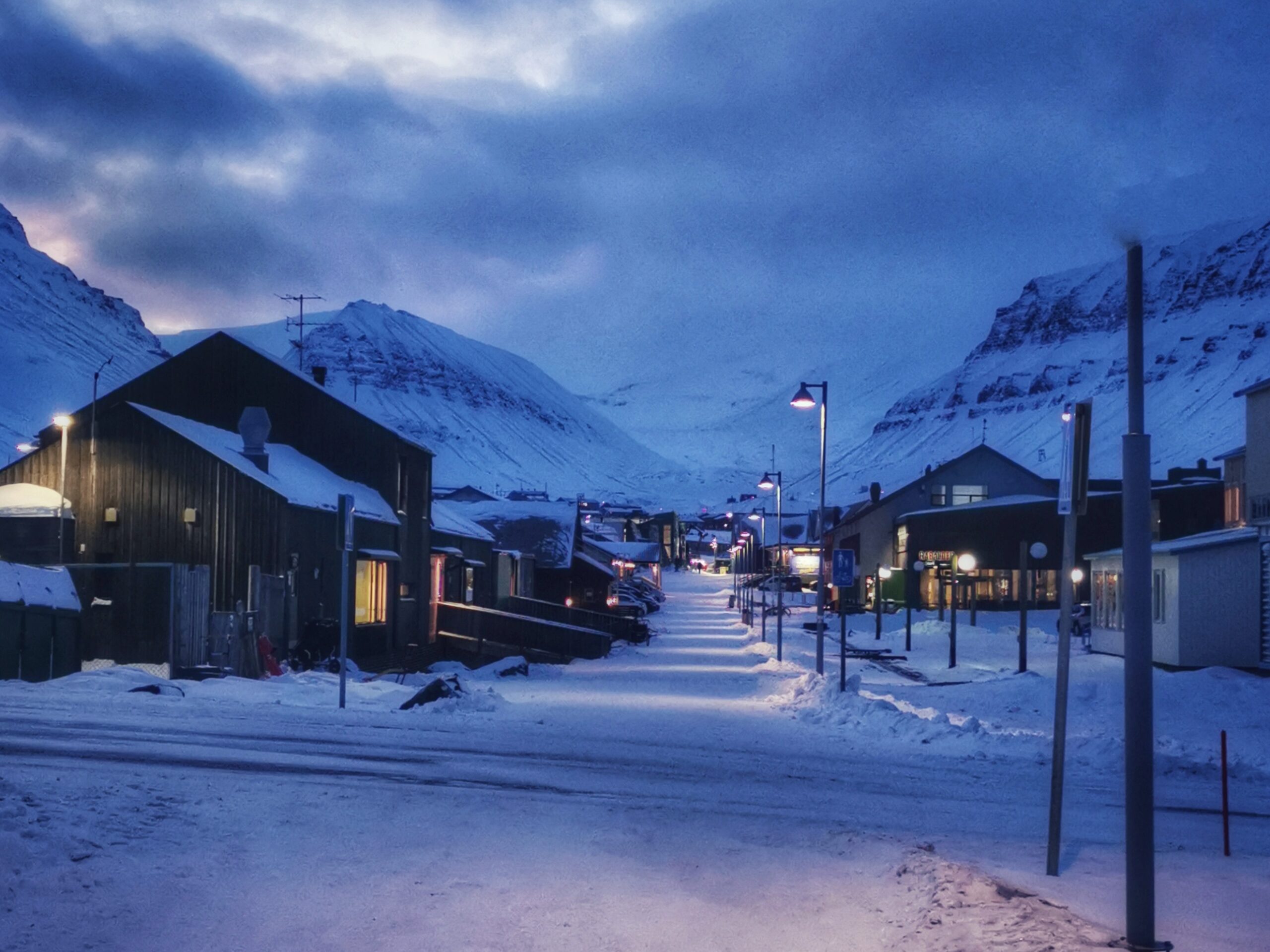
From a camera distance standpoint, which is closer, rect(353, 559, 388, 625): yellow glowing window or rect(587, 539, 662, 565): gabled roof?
rect(353, 559, 388, 625): yellow glowing window

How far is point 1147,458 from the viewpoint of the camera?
702cm

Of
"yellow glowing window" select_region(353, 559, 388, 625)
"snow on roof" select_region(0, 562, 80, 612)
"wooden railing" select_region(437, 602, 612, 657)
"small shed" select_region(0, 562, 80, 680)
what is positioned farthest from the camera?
"wooden railing" select_region(437, 602, 612, 657)

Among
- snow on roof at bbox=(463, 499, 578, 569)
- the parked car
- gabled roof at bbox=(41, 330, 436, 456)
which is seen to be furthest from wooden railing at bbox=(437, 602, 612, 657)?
the parked car

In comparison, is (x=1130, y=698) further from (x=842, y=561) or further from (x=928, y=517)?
(x=928, y=517)

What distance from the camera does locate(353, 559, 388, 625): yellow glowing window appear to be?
32.0 meters

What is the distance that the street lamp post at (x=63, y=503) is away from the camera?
27125 mm

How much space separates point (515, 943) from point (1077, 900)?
3.66m

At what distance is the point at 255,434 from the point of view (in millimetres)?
29938

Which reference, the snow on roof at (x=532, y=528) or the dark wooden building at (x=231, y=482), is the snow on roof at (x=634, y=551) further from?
the dark wooden building at (x=231, y=482)

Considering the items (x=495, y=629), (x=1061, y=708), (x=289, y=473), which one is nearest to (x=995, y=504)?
(x=495, y=629)

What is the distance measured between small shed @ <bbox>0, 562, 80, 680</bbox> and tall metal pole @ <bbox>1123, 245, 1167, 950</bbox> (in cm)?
1861

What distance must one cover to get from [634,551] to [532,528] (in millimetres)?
46469

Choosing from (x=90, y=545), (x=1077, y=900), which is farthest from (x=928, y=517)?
(x=1077, y=900)

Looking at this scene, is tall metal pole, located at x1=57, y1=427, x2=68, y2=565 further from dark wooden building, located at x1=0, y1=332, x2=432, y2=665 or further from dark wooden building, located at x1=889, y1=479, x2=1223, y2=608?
dark wooden building, located at x1=889, y1=479, x2=1223, y2=608
